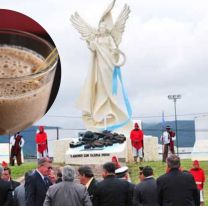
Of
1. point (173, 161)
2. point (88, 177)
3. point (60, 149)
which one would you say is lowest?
point (88, 177)

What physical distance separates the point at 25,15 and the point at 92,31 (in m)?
22.2

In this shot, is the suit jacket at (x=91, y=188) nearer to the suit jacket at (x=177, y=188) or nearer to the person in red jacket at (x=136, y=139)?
the suit jacket at (x=177, y=188)

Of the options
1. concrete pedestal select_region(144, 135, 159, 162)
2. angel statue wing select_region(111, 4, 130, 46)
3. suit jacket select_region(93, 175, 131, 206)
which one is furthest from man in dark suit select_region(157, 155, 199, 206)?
angel statue wing select_region(111, 4, 130, 46)

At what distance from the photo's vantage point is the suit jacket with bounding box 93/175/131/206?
222 inches

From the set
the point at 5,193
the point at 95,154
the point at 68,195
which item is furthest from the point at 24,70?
the point at 95,154

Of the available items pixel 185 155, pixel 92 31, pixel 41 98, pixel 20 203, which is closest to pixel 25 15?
pixel 41 98

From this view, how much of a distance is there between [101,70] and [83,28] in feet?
6.07

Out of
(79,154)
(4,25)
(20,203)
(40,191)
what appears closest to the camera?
(4,25)

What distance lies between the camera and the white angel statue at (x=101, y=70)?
77.3ft

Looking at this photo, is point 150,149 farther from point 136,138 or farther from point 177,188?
point 177,188

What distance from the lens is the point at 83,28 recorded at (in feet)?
78.5

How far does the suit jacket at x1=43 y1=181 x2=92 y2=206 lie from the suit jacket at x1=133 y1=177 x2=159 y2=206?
4.57 ft

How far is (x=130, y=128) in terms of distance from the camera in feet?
79.2

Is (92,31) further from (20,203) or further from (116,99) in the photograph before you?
(20,203)
